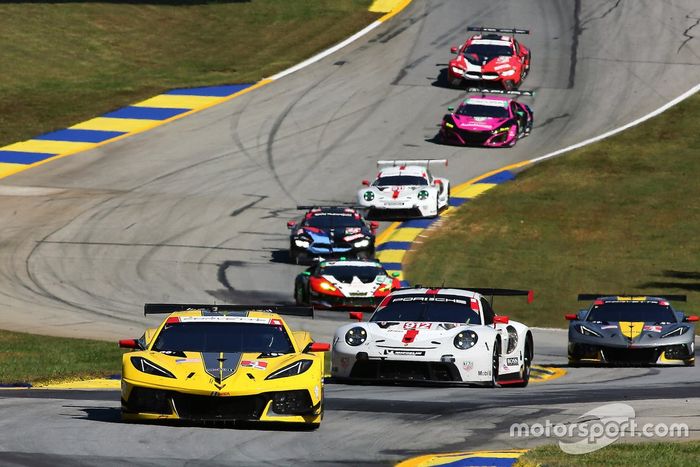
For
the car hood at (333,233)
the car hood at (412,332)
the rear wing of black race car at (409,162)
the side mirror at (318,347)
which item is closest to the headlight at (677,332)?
the car hood at (412,332)

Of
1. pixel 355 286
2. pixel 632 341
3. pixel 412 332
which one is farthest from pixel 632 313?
pixel 355 286

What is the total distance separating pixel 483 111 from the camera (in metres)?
47.4

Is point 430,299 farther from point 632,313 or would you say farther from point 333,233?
point 333,233

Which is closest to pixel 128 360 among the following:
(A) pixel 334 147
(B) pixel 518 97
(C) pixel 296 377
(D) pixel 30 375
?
(C) pixel 296 377

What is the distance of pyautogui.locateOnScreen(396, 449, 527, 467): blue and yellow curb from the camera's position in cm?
1237

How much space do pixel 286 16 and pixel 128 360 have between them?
161 feet

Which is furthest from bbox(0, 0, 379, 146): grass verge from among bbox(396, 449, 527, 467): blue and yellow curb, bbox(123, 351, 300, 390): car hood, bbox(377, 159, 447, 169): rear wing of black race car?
bbox(396, 449, 527, 467): blue and yellow curb

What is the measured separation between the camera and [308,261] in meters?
35.3

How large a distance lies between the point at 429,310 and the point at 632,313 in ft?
20.7

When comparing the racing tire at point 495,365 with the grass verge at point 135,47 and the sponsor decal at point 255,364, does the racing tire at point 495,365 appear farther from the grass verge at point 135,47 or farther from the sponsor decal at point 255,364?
the grass verge at point 135,47

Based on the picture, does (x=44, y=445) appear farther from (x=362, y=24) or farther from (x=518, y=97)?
(x=362, y=24)

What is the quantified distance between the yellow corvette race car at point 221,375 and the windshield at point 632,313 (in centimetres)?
1035

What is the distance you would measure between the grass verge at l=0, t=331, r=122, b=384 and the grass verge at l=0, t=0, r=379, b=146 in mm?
24496

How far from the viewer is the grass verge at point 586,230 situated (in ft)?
110
